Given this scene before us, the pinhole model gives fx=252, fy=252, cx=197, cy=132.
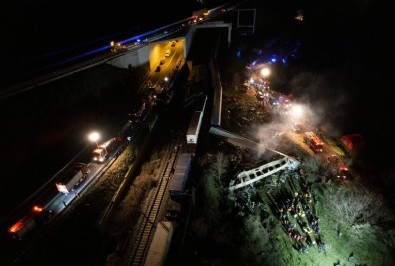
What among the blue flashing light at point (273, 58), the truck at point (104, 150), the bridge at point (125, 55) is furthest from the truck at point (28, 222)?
the blue flashing light at point (273, 58)

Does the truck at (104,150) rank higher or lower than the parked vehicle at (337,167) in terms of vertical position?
lower

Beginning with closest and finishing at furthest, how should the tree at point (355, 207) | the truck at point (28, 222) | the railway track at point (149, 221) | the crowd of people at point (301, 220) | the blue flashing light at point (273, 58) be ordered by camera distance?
the truck at point (28, 222) → the railway track at point (149, 221) → the crowd of people at point (301, 220) → the tree at point (355, 207) → the blue flashing light at point (273, 58)

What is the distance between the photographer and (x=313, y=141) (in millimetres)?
29609

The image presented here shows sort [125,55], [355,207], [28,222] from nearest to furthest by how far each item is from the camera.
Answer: [28,222]
[355,207]
[125,55]

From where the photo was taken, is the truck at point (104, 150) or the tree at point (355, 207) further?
the tree at point (355, 207)

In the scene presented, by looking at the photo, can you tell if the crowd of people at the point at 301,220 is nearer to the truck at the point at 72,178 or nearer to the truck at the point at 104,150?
the truck at the point at 104,150

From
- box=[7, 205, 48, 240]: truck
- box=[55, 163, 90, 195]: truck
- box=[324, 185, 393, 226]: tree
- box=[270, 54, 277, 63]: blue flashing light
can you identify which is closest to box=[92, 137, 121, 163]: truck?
box=[55, 163, 90, 195]: truck

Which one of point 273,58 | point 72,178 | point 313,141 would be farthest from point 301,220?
point 273,58

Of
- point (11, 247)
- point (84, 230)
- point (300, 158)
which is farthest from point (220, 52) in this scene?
point (11, 247)

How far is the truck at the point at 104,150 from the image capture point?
21578mm

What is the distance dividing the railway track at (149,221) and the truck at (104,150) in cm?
500

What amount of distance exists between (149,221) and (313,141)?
70.1ft

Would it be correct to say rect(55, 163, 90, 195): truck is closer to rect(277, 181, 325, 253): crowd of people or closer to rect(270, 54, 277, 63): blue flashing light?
rect(277, 181, 325, 253): crowd of people

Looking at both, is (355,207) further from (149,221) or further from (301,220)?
(149,221)
